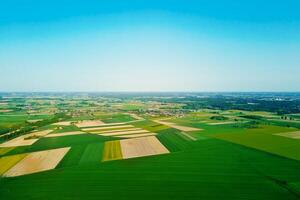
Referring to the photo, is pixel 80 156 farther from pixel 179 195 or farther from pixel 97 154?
pixel 179 195

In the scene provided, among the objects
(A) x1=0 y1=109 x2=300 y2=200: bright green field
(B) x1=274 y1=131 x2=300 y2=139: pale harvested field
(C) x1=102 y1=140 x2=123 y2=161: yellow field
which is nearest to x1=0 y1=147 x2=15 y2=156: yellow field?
(A) x1=0 y1=109 x2=300 y2=200: bright green field

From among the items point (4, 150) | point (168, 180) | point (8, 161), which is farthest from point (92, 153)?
point (168, 180)

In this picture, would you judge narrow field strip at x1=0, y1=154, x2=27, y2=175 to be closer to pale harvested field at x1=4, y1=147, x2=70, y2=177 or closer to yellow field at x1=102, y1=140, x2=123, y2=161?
pale harvested field at x1=4, y1=147, x2=70, y2=177

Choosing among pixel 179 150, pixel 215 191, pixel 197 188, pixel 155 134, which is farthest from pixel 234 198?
pixel 155 134

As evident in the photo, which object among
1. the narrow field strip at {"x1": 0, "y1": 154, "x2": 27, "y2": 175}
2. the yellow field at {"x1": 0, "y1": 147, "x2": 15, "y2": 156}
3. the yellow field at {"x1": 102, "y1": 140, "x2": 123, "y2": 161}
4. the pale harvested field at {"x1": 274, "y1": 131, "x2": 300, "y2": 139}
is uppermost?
the pale harvested field at {"x1": 274, "y1": 131, "x2": 300, "y2": 139}

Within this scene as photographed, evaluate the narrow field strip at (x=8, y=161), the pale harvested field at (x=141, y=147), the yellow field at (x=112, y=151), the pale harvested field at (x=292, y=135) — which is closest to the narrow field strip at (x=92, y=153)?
the yellow field at (x=112, y=151)

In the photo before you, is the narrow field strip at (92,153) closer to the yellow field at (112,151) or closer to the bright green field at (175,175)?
the bright green field at (175,175)
